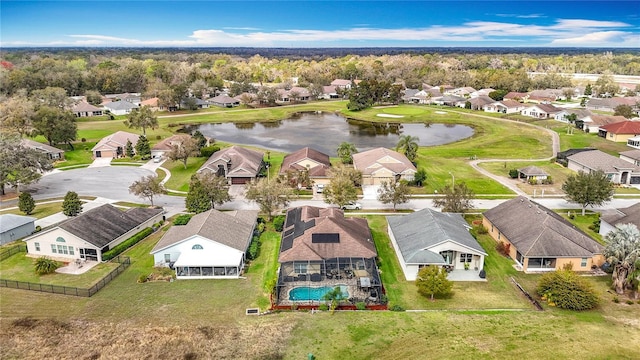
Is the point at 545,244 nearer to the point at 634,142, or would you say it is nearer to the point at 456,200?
the point at 456,200

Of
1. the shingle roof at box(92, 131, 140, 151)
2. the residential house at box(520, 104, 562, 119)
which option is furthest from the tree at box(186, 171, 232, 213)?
the residential house at box(520, 104, 562, 119)

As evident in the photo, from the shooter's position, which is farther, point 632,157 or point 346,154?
point 346,154

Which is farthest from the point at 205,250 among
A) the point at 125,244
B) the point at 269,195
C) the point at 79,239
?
the point at 79,239

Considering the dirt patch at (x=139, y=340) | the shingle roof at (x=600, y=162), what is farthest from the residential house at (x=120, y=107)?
the shingle roof at (x=600, y=162)

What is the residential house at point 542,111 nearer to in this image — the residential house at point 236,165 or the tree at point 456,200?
the tree at point 456,200

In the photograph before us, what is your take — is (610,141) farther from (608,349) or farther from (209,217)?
(209,217)

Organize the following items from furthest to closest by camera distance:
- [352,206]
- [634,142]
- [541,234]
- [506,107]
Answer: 1. [506,107]
2. [634,142]
3. [352,206]
4. [541,234]
